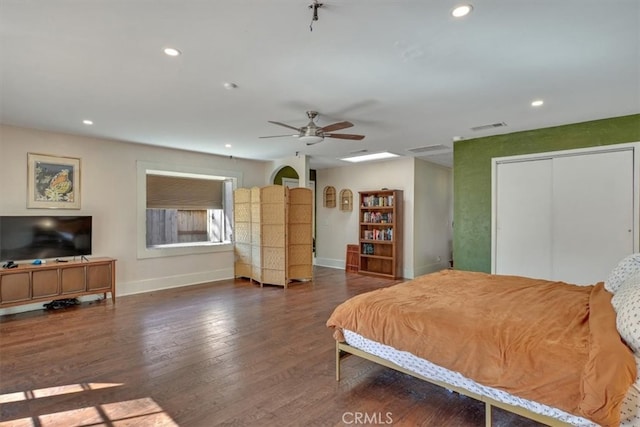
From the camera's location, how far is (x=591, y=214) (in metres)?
4.02

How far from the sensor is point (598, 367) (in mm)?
1429

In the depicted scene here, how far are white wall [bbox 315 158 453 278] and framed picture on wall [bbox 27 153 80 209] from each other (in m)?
5.14

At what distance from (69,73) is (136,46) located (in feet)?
2.99

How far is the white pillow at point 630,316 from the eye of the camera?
1.49 metres

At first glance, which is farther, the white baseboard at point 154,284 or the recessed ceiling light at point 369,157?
the recessed ceiling light at point 369,157

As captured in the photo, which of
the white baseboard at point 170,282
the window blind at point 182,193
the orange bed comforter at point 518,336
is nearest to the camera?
the orange bed comforter at point 518,336

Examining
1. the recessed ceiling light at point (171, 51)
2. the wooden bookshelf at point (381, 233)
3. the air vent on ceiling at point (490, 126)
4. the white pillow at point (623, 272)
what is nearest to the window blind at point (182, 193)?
the wooden bookshelf at point (381, 233)

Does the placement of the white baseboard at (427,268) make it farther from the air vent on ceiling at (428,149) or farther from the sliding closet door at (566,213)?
the air vent on ceiling at (428,149)

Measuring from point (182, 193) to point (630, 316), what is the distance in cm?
626

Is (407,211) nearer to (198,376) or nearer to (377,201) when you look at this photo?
(377,201)

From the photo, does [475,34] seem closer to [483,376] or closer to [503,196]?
[483,376]

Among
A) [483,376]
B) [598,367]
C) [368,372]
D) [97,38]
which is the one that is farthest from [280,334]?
[97,38]

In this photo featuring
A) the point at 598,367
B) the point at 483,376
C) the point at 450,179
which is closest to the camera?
the point at 598,367

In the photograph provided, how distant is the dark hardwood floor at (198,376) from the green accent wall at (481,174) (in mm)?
2601
